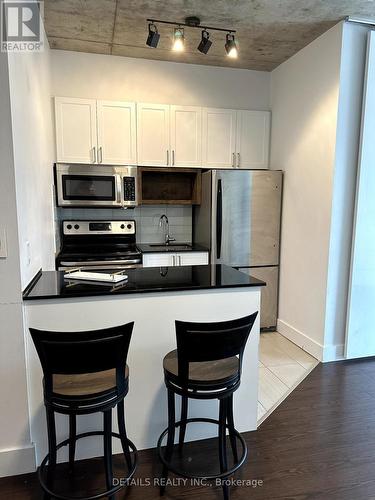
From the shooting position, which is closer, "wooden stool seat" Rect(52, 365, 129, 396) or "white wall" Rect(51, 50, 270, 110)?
"wooden stool seat" Rect(52, 365, 129, 396)

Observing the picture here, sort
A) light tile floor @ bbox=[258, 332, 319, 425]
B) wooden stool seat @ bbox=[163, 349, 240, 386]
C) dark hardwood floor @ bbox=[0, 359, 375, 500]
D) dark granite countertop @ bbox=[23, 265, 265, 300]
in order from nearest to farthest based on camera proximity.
→ wooden stool seat @ bbox=[163, 349, 240, 386] < dark hardwood floor @ bbox=[0, 359, 375, 500] < dark granite countertop @ bbox=[23, 265, 265, 300] < light tile floor @ bbox=[258, 332, 319, 425]

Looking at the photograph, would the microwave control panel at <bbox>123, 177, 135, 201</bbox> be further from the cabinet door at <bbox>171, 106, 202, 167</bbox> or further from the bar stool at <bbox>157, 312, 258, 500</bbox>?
the bar stool at <bbox>157, 312, 258, 500</bbox>

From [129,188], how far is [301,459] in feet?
9.38

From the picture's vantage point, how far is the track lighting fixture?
2.62 metres

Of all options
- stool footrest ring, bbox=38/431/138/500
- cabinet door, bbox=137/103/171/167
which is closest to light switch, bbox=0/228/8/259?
stool footrest ring, bbox=38/431/138/500

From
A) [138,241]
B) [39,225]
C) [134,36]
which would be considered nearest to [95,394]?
[39,225]

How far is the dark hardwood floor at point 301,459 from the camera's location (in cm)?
176

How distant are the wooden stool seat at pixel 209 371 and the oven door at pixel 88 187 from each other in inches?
90.2

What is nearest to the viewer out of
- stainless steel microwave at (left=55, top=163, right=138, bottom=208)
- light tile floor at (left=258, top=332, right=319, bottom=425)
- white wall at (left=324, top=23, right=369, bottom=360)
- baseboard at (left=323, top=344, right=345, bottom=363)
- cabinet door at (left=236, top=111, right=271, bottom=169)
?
light tile floor at (left=258, top=332, right=319, bottom=425)

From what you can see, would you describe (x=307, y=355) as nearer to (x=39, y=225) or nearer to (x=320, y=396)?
(x=320, y=396)

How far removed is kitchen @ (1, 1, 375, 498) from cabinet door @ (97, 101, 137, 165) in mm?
11

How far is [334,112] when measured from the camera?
2.97 m

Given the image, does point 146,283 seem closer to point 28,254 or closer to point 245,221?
point 28,254

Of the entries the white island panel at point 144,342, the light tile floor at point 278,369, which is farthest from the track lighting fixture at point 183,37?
the light tile floor at point 278,369
